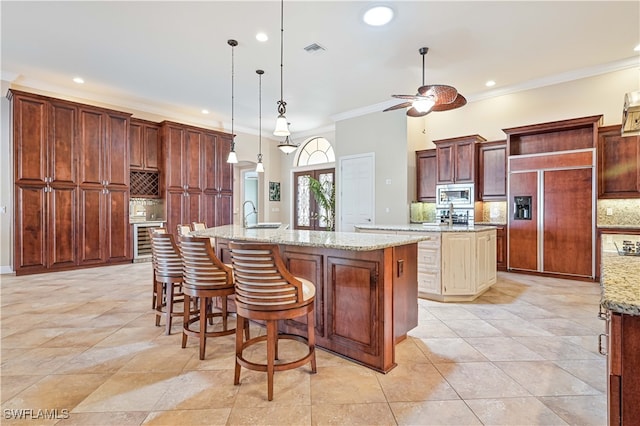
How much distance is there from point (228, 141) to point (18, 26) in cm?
419

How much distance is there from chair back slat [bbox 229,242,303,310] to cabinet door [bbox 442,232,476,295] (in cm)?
251

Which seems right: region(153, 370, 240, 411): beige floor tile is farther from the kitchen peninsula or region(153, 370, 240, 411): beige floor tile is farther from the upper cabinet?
the upper cabinet

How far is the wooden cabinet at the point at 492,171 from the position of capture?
5.62m

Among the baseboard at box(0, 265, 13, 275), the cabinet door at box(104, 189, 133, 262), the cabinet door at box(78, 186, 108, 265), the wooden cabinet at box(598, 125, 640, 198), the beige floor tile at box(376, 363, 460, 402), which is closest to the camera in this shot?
the beige floor tile at box(376, 363, 460, 402)

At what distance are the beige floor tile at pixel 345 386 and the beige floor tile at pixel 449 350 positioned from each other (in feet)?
1.98

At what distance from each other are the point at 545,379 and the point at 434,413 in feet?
3.00

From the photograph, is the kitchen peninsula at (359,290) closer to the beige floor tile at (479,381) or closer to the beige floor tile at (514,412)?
the beige floor tile at (479,381)

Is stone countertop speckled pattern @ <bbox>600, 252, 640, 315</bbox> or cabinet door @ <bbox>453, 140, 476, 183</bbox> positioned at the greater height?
cabinet door @ <bbox>453, 140, 476, 183</bbox>

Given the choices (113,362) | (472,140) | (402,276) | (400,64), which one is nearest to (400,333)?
(402,276)

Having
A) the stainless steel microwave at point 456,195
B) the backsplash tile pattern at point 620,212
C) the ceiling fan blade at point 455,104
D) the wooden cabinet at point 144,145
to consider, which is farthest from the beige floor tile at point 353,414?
the wooden cabinet at point 144,145

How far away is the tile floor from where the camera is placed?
171cm

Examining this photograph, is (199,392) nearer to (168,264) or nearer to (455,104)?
(168,264)

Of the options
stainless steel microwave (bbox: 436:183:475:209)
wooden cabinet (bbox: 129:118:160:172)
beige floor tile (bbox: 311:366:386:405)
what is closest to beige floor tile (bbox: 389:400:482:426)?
beige floor tile (bbox: 311:366:386:405)

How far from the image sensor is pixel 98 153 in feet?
19.1
